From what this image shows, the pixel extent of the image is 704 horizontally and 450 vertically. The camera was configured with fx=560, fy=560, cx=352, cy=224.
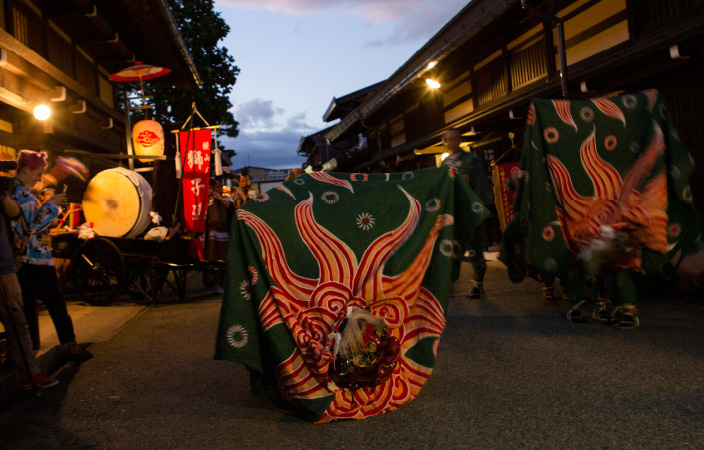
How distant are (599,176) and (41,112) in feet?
27.5

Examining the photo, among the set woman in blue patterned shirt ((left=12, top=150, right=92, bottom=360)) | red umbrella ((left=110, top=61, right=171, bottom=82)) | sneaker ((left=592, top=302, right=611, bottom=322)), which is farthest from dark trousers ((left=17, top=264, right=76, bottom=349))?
red umbrella ((left=110, top=61, right=171, bottom=82))

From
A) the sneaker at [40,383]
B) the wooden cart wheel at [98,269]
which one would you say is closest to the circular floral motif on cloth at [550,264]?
the sneaker at [40,383]

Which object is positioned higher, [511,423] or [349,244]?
[349,244]

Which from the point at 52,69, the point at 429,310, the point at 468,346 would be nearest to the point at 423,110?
the point at 52,69

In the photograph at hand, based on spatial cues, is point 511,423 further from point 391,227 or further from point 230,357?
point 230,357

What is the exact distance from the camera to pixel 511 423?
2.87 meters

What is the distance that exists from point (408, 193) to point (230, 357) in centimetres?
144

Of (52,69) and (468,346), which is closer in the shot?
(468,346)

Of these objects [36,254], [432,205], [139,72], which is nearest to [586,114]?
[432,205]

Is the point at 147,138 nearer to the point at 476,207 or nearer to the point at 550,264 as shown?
the point at 550,264

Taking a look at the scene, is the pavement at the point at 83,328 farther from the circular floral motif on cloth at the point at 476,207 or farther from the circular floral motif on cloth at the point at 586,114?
the circular floral motif on cloth at the point at 586,114

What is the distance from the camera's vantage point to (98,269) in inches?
312

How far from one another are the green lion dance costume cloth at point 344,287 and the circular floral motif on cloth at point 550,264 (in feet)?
6.22

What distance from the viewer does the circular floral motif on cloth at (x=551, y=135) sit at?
5.14 meters
